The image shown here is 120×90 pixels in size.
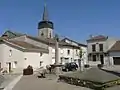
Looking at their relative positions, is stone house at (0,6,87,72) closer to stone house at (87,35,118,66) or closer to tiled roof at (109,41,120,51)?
stone house at (87,35,118,66)

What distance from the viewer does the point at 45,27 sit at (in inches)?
2864

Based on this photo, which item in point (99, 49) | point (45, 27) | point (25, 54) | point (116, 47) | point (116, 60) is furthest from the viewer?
point (45, 27)

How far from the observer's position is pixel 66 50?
149 ft

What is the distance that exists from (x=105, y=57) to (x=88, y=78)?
31.2 metres

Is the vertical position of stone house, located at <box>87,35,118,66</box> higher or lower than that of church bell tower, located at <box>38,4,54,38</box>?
lower

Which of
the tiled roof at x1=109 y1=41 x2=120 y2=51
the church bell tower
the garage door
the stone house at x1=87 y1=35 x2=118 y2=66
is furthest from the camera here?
the church bell tower

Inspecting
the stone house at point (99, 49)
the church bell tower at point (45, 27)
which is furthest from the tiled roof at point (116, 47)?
the church bell tower at point (45, 27)

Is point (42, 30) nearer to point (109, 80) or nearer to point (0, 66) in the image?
point (0, 66)

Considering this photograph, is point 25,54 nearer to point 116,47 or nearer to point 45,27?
point 116,47

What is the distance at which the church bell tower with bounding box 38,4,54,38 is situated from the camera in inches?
2849

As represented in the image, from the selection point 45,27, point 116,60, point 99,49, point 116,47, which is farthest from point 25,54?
point 45,27

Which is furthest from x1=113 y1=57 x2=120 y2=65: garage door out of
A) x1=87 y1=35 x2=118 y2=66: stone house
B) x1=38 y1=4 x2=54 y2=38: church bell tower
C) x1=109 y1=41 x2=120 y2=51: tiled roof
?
x1=38 y1=4 x2=54 y2=38: church bell tower

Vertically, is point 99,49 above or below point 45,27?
below

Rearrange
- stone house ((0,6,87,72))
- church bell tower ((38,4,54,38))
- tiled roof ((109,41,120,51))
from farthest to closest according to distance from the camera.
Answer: church bell tower ((38,4,54,38)) < tiled roof ((109,41,120,51)) < stone house ((0,6,87,72))
